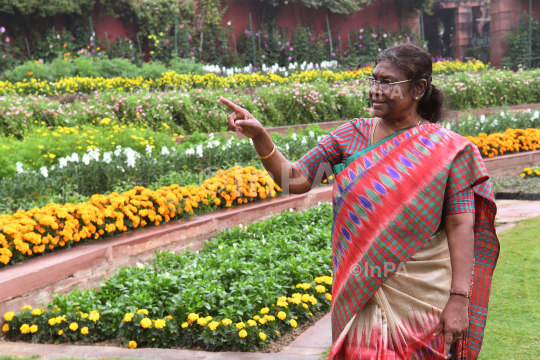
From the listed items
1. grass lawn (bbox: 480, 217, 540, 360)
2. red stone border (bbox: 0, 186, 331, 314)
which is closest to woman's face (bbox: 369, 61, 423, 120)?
grass lawn (bbox: 480, 217, 540, 360)

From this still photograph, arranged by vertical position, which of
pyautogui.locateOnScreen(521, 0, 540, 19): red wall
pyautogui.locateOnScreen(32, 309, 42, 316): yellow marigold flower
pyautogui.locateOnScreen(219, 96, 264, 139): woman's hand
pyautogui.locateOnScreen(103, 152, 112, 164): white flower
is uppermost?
pyautogui.locateOnScreen(521, 0, 540, 19): red wall

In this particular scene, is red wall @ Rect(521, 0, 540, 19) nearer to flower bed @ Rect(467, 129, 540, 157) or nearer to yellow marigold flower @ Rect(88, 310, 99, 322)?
flower bed @ Rect(467, 129, 540, 157)

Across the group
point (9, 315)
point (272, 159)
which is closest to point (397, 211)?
point (272, 159)

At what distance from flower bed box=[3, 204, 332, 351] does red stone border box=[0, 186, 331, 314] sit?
171 mm

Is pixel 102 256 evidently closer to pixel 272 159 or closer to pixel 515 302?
pixel 272 159

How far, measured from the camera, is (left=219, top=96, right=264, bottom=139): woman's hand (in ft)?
6.76

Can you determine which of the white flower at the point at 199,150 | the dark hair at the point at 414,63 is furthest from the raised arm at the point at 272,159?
the white flower at the point at 199,150

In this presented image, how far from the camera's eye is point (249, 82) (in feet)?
44.8

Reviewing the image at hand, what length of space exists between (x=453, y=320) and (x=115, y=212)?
3567 mm

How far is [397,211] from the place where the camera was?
1.94 m

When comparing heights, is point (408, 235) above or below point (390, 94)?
below

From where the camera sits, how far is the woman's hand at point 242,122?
6.76ft

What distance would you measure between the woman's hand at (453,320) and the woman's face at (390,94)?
680mm

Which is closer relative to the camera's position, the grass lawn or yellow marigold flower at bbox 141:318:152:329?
the grass lawn
